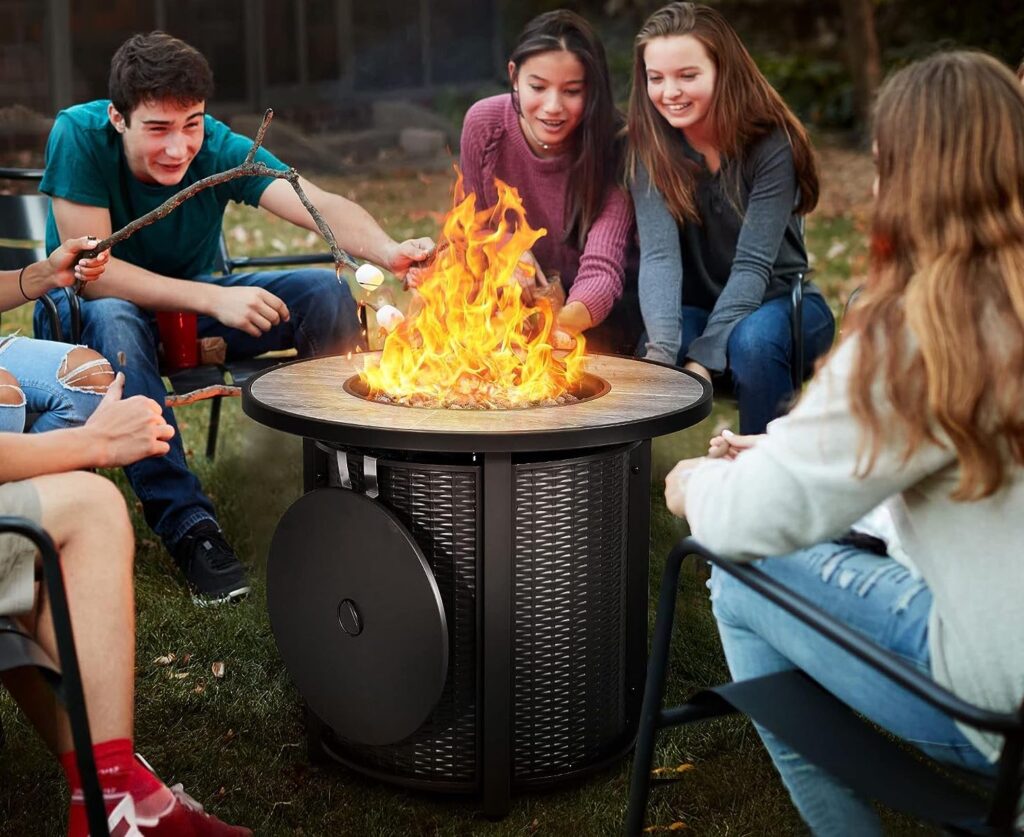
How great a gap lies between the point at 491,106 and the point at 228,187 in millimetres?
842

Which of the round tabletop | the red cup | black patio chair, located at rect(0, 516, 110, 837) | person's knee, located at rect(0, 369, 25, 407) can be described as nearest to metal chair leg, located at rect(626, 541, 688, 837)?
the round tabletop

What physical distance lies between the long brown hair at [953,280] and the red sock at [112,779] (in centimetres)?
126

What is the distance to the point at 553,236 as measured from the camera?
3.99 m

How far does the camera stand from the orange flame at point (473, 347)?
8.83 feet

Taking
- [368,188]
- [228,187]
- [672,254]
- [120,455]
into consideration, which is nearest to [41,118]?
[368,188]

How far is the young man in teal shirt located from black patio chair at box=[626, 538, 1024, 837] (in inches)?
66.9

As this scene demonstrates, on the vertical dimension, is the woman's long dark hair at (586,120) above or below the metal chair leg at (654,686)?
above

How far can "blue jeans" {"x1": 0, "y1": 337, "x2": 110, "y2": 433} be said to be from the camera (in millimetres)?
3057

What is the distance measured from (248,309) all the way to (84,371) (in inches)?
23.4

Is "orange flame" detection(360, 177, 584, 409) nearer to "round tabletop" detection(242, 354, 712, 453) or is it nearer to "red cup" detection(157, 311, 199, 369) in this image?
"round tabletop" detection(242, 354, 712, 453)

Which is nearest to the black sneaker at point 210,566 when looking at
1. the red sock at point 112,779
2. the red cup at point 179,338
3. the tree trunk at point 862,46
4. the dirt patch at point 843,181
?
the red cup at point 179,338

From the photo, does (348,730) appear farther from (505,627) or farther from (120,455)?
(120,455)

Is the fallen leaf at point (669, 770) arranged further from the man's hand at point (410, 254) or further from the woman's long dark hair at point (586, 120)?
the woman's long dark hair at point (586, 120)

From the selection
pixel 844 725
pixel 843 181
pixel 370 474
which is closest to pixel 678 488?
pixel 844 725
